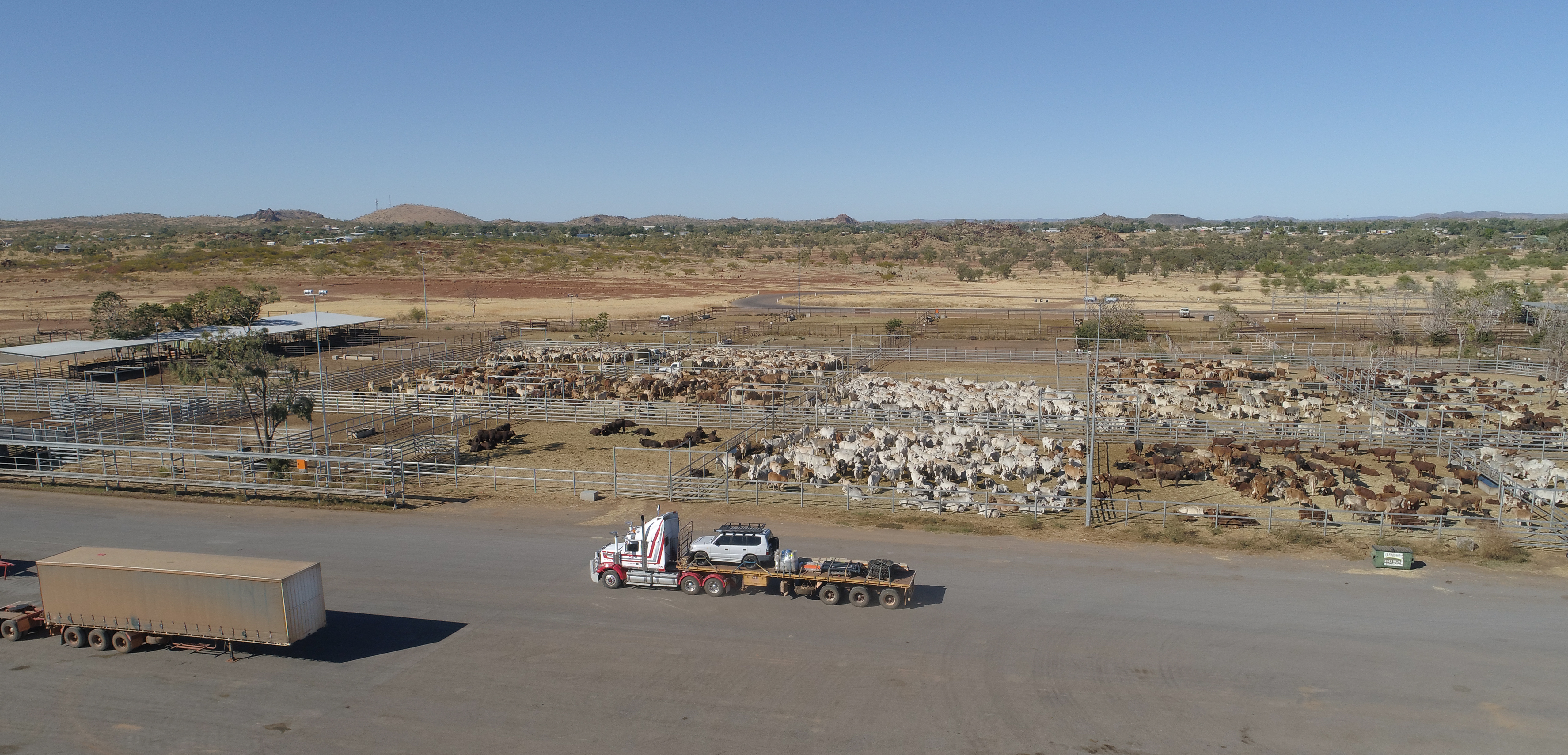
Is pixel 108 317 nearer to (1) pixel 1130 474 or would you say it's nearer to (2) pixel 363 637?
(2) pixel 363 637

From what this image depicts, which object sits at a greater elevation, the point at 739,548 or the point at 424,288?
the point at 424,288

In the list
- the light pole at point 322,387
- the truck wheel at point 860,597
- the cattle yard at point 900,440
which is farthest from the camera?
the light pole at point 322,387

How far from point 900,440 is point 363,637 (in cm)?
1921

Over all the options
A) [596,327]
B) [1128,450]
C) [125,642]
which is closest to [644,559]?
[125,642]

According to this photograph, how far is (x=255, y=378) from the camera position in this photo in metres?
34.2

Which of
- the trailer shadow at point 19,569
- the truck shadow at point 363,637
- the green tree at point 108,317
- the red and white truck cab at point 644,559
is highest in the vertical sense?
the green tree at point 108,317

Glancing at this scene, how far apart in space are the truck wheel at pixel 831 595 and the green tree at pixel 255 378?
22.0m

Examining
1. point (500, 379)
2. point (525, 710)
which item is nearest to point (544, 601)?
point (525, 710)

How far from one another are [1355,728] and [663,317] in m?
71.3

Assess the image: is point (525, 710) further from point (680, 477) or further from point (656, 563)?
point (680, 477)

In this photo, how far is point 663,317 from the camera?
8244 cm

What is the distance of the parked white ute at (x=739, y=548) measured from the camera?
21188 mm

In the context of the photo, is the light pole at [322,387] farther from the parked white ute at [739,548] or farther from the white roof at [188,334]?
the parked white ute at [739,548]

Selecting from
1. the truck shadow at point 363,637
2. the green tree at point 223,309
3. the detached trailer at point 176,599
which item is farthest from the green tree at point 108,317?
the truck shadow at point 363,637
